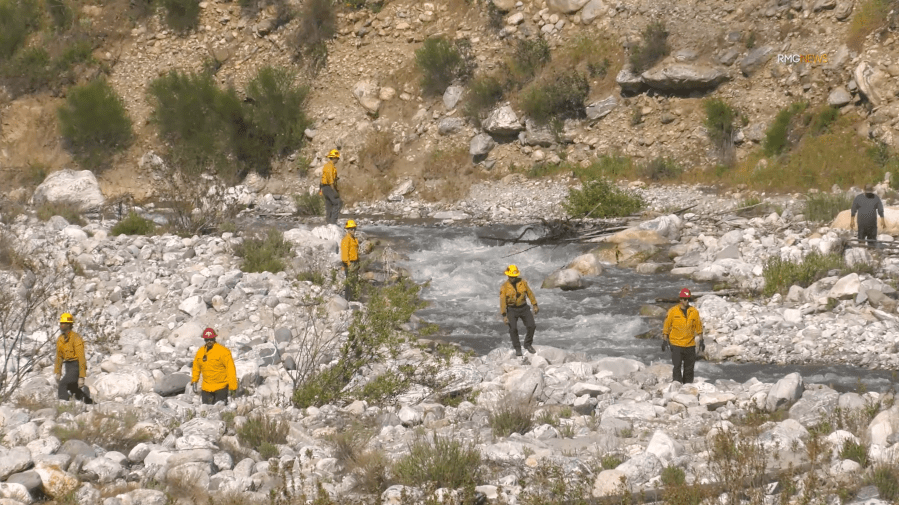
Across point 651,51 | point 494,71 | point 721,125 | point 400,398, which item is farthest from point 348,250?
point 494,71

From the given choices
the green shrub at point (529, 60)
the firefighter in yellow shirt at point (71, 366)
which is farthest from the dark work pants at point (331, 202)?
the green shrub at point (529, 60)

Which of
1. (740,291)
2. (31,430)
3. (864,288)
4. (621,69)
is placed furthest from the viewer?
(621,69)

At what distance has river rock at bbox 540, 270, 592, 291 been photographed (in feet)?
49.6

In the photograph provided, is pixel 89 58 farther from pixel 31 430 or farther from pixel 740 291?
pixel 31 430

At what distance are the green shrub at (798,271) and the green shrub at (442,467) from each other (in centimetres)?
815

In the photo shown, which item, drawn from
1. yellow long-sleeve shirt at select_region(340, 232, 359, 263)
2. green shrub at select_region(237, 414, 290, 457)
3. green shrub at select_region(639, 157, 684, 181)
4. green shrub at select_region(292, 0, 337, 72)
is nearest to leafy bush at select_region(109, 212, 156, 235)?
yellow long-sleeve shirt at select_region(340, 232, 359, 263)

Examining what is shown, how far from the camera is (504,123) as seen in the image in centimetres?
2417

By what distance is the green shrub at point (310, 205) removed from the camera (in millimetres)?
21811

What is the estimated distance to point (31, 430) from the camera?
711cm

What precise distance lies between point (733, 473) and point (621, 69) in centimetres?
1917

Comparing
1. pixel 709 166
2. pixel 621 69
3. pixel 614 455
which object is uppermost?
pixel 621 69

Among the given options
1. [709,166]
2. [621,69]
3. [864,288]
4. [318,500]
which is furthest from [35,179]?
[318,500]

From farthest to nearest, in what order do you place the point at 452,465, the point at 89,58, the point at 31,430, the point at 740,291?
the point at 89,58 → the point at 740,291 → the point at 31,430 → the point at 452,465

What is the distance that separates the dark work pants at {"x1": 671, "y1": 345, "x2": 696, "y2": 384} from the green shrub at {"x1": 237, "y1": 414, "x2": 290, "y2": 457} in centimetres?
438
